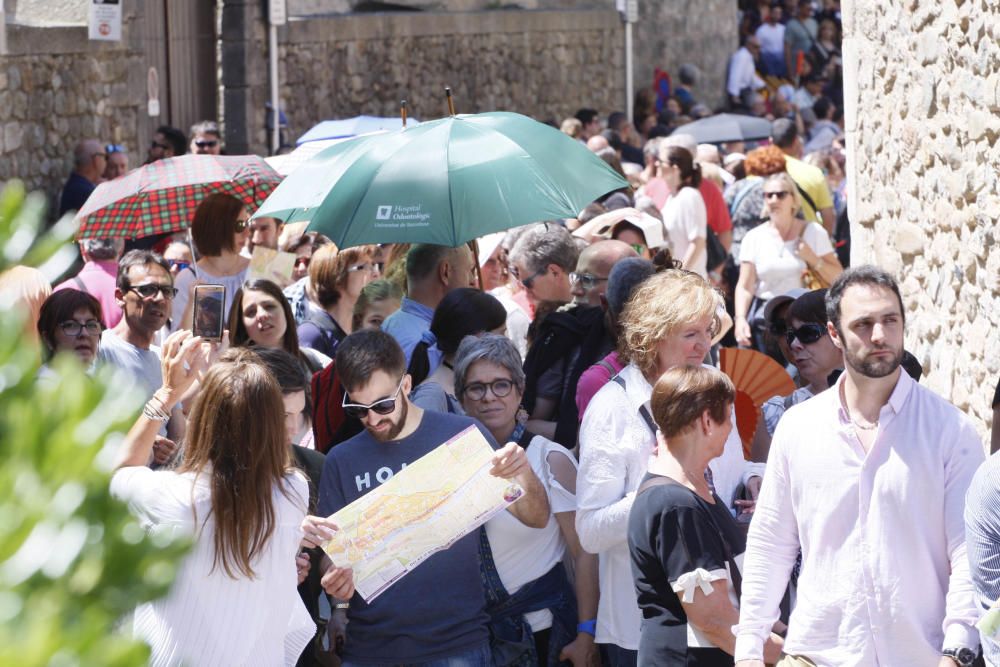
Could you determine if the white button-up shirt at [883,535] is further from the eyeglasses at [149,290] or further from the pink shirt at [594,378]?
the eyeglasses at [149,290]

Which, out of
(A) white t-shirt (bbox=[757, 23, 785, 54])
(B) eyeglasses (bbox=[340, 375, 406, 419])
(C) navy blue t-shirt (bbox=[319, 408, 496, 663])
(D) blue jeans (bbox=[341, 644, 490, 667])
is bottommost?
(D) blue jeans (bbox=[341, 644, 490, 667])

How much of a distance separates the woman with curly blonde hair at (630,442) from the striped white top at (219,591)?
0.99 m

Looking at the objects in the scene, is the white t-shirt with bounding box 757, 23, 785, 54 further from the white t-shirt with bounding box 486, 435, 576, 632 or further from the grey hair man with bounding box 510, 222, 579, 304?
the white t-shirt with bounding box 486, 435, 576, 632

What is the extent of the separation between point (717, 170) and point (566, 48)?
11.6 m

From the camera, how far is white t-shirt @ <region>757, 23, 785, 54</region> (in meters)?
25.4

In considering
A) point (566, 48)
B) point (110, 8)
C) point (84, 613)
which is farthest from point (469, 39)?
point (84, 613)

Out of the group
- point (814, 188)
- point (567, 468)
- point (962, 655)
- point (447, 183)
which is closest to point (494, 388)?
point (567, 468)

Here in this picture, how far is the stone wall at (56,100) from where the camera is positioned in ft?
38.9

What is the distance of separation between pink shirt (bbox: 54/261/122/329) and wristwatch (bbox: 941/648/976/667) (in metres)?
4.61

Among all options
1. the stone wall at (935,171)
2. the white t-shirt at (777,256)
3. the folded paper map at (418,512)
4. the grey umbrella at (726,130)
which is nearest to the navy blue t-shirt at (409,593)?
the folded paper map at (418,512)

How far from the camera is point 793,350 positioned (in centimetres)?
498

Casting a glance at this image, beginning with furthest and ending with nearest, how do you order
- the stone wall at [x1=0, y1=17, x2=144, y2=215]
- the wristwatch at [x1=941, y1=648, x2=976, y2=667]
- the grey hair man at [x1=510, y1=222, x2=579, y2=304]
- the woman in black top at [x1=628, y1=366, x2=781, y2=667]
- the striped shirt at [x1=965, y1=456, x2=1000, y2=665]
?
the stone wall at [x1=0, y1=17, x2=144, y2=215]
the grey hair man at [x1=510, y1=222, x2=579, y2=304]
the woman in black top at [x1=628, y1=366, x2=781, y2=667]
the wristwatch at [x1=941, y1=648, x2=976, y2=667]
the striped shirt at [x1=965, y1=456, x2=1000, y2=665]

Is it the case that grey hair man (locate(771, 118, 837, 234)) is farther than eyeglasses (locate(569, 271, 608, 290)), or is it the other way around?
grey hair man (locate(771, 118, 837, 234))

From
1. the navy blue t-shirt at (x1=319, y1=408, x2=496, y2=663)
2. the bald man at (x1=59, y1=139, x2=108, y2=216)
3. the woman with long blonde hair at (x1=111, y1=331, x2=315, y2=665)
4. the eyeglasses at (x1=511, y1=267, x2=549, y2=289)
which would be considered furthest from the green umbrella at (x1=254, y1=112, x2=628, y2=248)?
the bald man at (x1=59, y1=139, x2=108, y2=216)
